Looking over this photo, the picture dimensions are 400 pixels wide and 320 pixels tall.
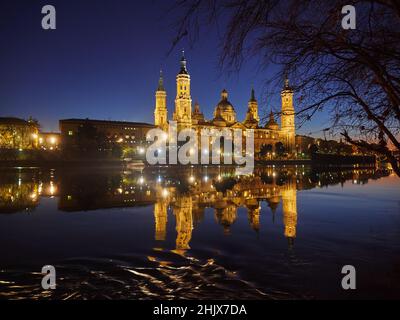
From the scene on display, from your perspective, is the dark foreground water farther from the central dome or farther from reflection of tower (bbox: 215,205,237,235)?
the central dome

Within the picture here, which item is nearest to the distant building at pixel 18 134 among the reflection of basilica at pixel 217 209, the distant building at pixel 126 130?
the distant building at pixel 126 130

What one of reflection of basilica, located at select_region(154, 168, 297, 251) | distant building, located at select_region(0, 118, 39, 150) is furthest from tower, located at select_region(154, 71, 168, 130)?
reflection of basilica, located at select_region(154, 168, 297, 251)

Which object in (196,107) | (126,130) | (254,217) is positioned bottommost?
(254,217)

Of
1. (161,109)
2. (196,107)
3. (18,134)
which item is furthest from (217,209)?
(196,107)

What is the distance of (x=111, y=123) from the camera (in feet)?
436

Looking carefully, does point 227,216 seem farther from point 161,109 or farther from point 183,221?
point 161,109

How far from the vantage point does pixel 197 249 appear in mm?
9266

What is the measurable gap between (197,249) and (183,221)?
403 centimetres

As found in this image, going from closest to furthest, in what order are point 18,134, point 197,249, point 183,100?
point 197,249
point 18,134
point 183,100

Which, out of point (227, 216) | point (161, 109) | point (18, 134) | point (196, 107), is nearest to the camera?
point (227, 216)

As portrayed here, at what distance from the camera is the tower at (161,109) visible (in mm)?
138625

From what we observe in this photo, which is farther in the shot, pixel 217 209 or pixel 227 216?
pixel 217 209
